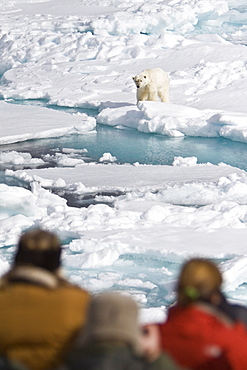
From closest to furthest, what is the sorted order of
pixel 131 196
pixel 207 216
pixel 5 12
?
pixel 207 216 < pixel 131 196 < pixel 5 12

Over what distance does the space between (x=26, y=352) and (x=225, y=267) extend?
9.85 ft

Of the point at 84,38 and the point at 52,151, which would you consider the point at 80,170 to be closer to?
the point at 52,151

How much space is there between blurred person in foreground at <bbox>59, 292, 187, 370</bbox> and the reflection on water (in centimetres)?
723

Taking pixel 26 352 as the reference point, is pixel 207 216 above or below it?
below

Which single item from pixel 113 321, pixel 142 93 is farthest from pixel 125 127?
pixel 113 321

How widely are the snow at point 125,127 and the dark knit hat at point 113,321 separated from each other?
1.87m

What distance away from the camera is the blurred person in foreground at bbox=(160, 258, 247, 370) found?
1.54 m

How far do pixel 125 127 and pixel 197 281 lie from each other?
384 inches

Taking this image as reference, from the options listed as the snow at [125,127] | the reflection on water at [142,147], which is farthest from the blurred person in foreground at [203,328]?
the reflection on water at [142,147]

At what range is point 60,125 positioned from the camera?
35.0ft

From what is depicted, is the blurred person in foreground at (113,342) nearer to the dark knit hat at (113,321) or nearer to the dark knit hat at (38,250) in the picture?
the dark knit hat at (113,321)

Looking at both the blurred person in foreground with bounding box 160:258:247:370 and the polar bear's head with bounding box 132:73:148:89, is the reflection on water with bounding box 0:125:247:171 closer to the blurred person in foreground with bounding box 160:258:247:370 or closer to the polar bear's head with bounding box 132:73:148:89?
the polar bear's head with bounding box 132:73:148:89

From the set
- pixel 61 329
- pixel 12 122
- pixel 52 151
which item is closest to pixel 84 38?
pixel 12 122

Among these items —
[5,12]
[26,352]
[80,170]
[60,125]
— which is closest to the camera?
[26,352]
